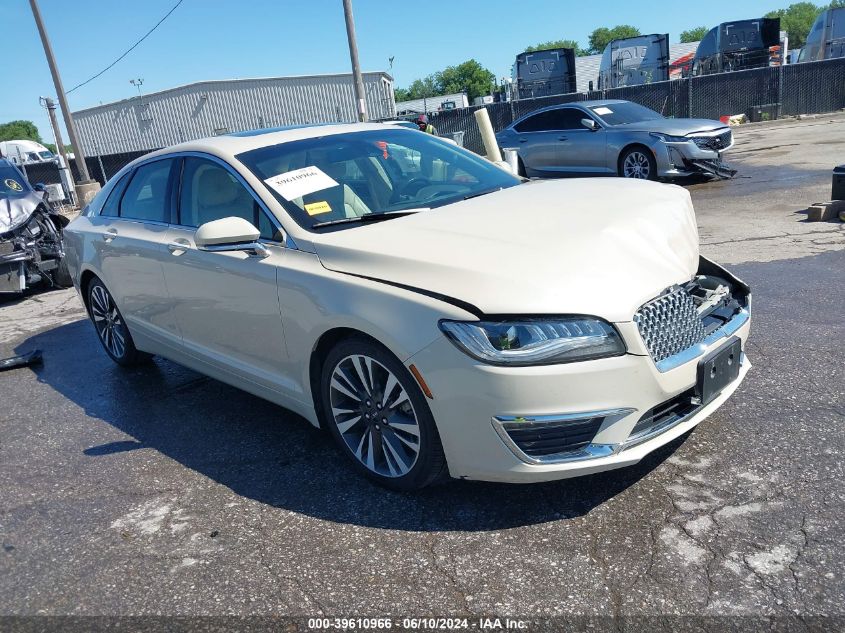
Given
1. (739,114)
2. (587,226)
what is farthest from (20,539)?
(739,114)

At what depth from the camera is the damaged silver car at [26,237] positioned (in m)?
8.52

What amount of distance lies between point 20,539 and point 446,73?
144 m

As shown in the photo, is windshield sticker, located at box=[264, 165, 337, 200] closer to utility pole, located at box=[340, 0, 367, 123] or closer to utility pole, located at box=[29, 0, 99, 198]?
utility pole, located at box=[340, 0, 367, 123]

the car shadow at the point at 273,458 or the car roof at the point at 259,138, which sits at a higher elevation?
the car roof at the point at 259,138

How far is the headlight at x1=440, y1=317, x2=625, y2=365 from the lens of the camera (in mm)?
2656

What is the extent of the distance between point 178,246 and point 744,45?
2696 cm

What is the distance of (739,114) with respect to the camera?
985 inches

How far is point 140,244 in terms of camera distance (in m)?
4.63

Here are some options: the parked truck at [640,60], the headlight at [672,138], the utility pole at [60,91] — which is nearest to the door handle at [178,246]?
the headlight at [672,138]

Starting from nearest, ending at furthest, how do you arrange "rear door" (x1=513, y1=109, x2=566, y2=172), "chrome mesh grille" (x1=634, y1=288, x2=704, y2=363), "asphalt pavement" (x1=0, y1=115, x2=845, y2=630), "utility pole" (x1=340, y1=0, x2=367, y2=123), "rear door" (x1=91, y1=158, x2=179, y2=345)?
1. "asphalt pavement" (x1=0, y1=115, x2=845, y2=630)
2. "chrome mesh grille" (x1=634, y1=288, x2=704, y2=363)
3. "rear door" (x1=91, y1=158, x2=179, y2=345)
4. "rear door" (x1=513, y1=109, x2=566, y2=172)
5. "utility pole" (x1=340, y1=0, x2=367, y2=123)

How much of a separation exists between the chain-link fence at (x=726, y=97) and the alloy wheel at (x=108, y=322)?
19669mm

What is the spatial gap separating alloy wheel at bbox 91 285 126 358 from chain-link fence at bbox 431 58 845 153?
19669 millimetres

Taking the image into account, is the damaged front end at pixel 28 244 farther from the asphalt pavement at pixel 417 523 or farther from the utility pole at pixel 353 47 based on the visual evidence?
the utility pole at pixel 353 47

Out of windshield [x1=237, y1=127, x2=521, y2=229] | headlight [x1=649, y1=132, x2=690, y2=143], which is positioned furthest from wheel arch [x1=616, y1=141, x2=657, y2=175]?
windshield [x1=237, y1=127, x2=521, y2=229]
